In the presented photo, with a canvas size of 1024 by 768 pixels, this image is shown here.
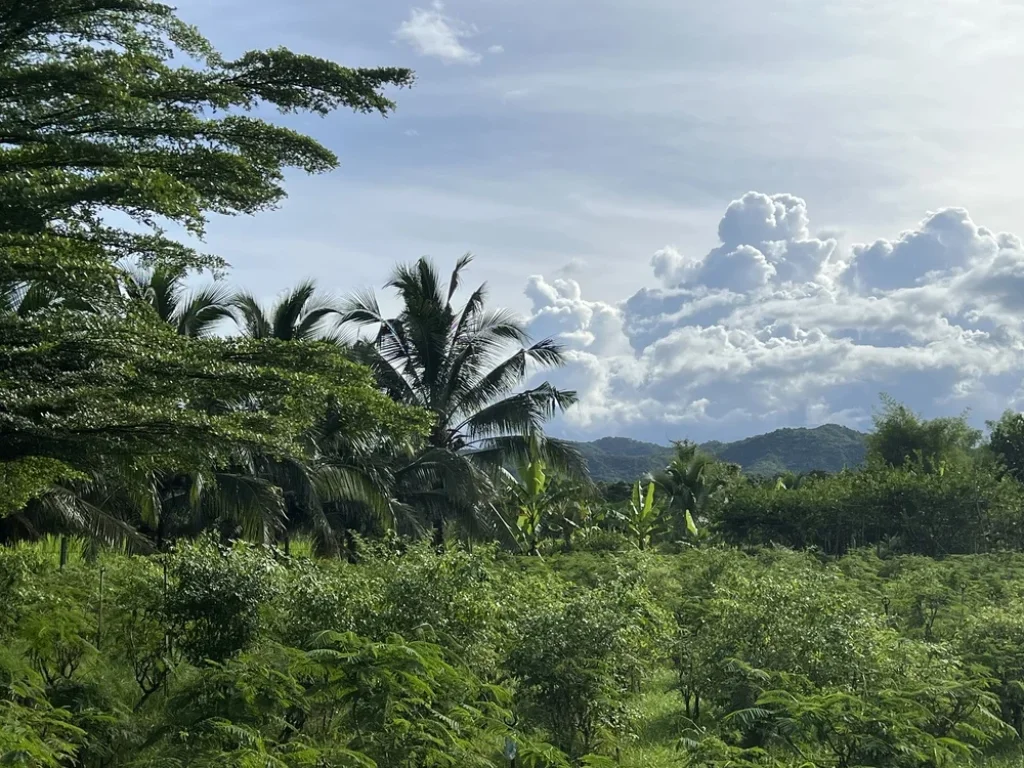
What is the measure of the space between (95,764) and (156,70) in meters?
6.01

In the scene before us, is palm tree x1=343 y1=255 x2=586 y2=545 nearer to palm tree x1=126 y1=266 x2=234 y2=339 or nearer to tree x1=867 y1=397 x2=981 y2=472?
palm tree x1=126 y1=266 x2=234 y2=339

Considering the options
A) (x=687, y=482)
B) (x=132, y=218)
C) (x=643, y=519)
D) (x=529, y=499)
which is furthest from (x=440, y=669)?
(x=687, y=482)

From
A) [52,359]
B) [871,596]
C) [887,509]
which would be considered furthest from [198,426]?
[887,509]

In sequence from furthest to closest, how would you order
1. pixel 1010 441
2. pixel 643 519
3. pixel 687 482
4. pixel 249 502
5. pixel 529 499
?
pixel 1010 441
pixel 687 482
pixel 643 519
pixel 529 499
pixel 249 502

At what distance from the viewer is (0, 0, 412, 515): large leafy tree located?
26.0 ft

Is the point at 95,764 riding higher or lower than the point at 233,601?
lower

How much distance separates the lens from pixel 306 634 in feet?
25.2

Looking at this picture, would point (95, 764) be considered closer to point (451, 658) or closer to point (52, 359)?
point (451, 658)

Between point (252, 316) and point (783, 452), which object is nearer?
point (252, 316)

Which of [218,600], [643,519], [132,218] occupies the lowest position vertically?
[643,519]

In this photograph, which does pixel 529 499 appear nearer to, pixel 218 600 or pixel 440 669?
pixel 218 600

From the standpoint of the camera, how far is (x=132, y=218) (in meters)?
9.19

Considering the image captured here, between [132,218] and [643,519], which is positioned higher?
[132,218]

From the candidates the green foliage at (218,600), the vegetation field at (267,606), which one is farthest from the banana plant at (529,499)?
the green foliage at (218,600)
